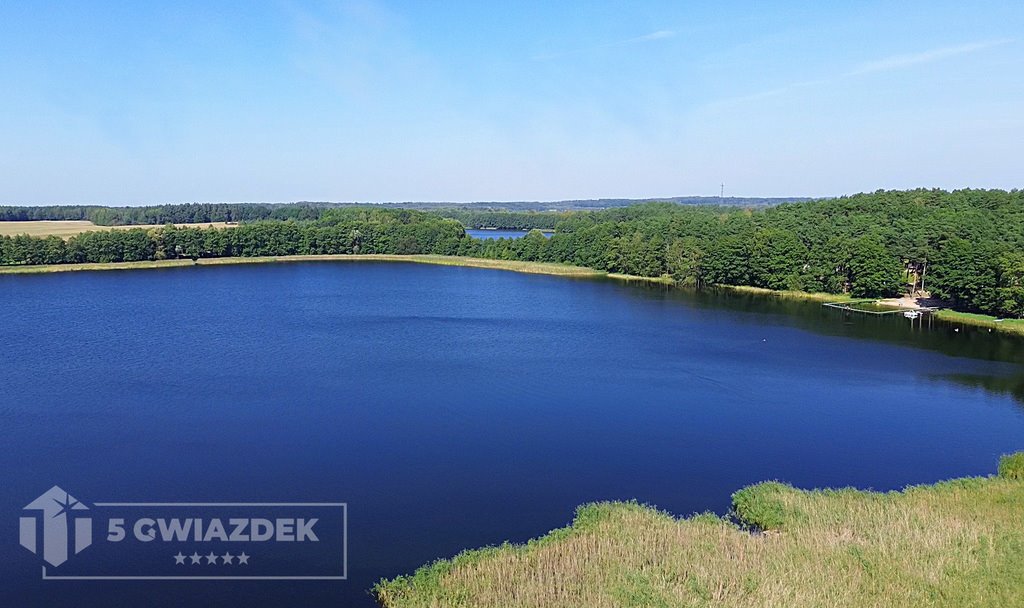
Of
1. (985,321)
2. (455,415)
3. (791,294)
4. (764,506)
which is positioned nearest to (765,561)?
(764,506)

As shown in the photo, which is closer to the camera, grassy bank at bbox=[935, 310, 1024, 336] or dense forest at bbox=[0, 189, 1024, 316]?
grassy bank at bbox=[935, 310, 1024, 336]

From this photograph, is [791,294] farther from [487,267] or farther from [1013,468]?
[1013,468]

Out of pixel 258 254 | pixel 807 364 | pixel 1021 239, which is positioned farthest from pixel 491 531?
pixel 258 254

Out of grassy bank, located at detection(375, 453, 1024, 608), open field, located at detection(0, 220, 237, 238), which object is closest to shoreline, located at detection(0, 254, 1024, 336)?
open field, located at detection(0, 220, 237, 238)

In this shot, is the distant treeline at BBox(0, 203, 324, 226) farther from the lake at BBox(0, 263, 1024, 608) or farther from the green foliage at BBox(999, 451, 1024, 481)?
the green foliage at BBox(999, 451, 1024, 481)

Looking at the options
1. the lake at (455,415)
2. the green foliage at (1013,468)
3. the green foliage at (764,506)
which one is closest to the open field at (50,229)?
the lake at (455,415)
